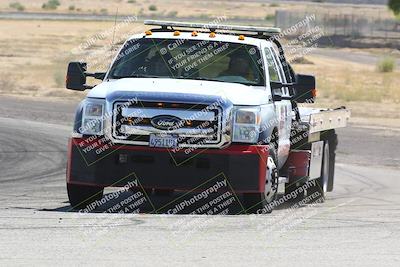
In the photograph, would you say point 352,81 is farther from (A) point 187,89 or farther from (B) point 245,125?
(B) point 245,125

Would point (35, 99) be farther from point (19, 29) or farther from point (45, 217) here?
point (19, 29)

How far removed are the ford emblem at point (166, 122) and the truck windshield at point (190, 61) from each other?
3.95 feet

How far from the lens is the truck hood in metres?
11.9

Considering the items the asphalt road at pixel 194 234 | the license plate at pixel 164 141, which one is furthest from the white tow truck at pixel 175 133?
the asphalt road at pixel 194 234

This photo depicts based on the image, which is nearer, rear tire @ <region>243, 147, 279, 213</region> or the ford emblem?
the ford emblem

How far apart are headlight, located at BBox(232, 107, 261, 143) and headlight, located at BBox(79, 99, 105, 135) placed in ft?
4.55

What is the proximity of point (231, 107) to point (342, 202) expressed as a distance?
11.2 ft

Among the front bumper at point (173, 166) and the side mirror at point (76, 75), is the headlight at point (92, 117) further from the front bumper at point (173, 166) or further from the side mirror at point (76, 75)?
the side mirror at point (76, 75)

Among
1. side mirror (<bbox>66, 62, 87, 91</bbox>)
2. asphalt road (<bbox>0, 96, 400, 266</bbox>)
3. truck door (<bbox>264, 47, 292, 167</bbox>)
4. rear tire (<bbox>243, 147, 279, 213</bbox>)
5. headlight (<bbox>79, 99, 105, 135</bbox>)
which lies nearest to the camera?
asphalt road (<bbox>0, 96, 400, 266</bbox>)

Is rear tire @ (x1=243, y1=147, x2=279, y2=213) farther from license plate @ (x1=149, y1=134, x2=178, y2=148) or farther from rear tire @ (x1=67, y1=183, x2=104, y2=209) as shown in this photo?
rear tire @ (x1=67, y1=183, x2=104, y2=209)

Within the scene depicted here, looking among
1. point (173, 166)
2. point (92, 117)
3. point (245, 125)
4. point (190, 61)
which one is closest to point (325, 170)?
point (190, 61)

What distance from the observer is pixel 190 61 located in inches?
513

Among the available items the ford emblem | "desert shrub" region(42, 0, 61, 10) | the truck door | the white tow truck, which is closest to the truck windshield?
the white tow truck

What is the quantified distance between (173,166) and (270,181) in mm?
1145
